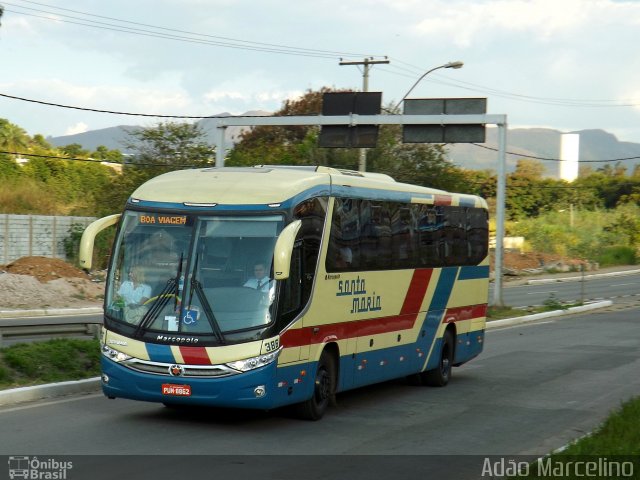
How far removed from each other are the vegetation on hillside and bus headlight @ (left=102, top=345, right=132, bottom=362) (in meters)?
35.6

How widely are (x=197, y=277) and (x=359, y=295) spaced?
2.95m

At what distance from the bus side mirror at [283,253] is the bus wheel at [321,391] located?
203 cm

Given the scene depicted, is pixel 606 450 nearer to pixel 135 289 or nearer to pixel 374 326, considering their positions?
pixel 374 326

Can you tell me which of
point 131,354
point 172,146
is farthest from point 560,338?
point 172,146

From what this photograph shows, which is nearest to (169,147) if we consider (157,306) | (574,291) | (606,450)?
(574,291)

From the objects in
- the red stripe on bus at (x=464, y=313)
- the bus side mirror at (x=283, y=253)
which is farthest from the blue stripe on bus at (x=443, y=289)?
the bus side mirror at (x=283, y=253)

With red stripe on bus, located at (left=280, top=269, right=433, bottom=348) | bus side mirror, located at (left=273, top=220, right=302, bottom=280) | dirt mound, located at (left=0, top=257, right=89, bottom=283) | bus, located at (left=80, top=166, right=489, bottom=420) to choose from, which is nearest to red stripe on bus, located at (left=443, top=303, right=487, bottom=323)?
red stripe on bus, located at (left=280, top=269, right=433, bottom=348)

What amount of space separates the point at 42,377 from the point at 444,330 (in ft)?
21.7

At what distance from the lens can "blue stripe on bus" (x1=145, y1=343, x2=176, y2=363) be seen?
11.9 m

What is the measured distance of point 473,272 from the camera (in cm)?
1911

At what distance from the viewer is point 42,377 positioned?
14.7 meters

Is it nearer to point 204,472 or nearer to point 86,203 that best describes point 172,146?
point 86,203

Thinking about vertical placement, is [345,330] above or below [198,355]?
above

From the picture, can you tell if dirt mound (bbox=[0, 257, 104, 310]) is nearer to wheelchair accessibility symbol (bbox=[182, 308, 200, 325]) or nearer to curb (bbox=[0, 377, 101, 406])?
curb (bbox=[0, 377, 101, 406])
